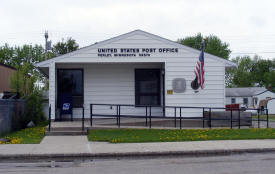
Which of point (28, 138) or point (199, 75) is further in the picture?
point (199, 75)

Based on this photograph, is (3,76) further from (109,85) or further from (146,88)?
(146,88)

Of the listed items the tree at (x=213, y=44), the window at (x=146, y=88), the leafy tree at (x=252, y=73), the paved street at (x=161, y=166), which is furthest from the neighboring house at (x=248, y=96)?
the paved street at (x=161, y=166)

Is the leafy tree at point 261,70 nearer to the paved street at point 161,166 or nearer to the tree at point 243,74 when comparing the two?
the tree at point 243,74

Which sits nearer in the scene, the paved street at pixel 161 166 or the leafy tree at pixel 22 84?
the paved street at pixel 161 166

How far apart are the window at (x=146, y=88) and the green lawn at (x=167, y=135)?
361 cm

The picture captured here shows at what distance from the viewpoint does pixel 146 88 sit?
65.8 feet

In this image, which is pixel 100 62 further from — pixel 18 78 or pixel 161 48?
pixel 18 78

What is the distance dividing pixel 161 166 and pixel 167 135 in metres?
5.30

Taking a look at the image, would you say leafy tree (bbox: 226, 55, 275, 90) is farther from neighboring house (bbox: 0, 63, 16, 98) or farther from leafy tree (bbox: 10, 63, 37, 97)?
leafy tree (bbox: 10, 63, 37, 97)

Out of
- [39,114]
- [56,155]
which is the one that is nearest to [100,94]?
[39,114]

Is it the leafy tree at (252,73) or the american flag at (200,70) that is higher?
the leafy tree at (252,73)

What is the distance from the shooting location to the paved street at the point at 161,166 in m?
9.22

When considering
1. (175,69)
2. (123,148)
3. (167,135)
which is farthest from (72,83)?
(123,148)

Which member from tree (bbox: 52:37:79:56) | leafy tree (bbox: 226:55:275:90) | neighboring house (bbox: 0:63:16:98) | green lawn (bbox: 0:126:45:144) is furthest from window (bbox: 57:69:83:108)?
leafy tree (bbox: 226:55:275:90)
